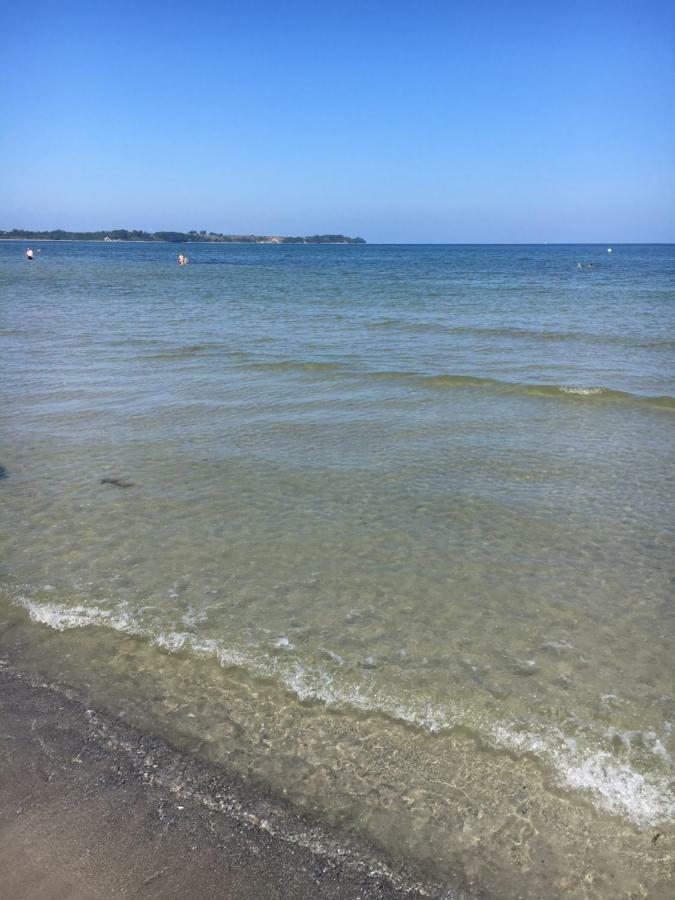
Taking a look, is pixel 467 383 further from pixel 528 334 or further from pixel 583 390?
pixel 528 334

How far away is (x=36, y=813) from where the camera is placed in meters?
3.31

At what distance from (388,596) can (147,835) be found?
2.75 metres

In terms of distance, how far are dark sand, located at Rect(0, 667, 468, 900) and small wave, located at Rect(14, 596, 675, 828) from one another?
92 cm

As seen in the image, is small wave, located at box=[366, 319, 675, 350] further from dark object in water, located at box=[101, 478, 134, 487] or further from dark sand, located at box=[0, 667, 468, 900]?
dark sand, located at box=[0, 667, 468, 900]

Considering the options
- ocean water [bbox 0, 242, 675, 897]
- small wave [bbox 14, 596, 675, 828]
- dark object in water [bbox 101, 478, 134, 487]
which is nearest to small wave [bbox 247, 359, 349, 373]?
ocean water [bbox 0, 242, 675, 897]

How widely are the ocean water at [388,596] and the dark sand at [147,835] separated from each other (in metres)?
0.18

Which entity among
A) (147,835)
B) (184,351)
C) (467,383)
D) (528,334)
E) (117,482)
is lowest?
(147,835)

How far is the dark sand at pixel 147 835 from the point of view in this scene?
9.64 feet

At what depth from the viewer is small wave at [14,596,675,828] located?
3.49 meters

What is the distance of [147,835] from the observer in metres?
3.19

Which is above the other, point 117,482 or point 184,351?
point 184,351

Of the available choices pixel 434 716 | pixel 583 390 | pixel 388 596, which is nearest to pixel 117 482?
pixel 388 596

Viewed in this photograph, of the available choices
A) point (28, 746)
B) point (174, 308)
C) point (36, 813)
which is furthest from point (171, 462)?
point (174, 308)

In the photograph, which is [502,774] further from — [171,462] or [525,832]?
[171,462]
